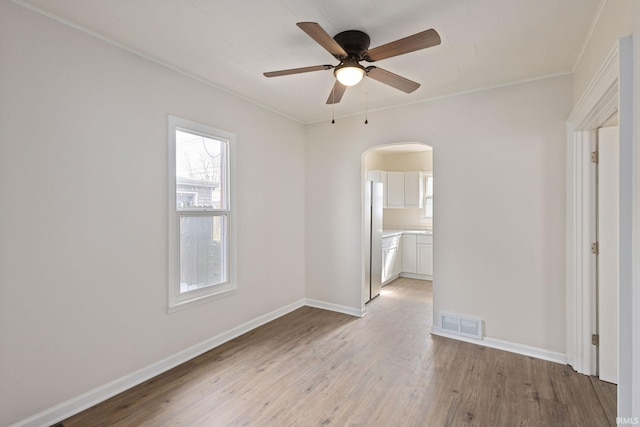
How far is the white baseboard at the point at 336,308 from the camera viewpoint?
13.2 ft

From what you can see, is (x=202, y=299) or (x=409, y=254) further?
(x=409, y=254)

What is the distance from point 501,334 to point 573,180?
1.67 metres

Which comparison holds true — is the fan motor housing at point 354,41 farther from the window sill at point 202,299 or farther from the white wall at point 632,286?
the window sill at point 202,299

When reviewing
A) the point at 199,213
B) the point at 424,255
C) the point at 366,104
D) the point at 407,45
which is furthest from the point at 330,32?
the point at 424,255

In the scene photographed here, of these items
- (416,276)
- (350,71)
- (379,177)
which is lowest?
(416,276)

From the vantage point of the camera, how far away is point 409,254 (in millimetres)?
6129

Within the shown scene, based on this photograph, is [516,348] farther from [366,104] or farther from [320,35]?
[320,35]

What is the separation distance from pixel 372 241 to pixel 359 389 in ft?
7.61

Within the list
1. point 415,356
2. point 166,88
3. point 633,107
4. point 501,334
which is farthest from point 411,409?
point 166,88

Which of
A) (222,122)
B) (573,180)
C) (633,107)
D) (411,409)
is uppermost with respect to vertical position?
(222,122)

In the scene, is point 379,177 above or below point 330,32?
below

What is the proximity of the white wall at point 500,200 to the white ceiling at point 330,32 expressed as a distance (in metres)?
0.33

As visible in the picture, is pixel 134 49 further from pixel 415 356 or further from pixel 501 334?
pixel 501 334

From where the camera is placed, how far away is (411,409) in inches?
84.5
